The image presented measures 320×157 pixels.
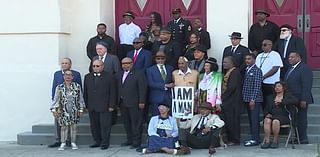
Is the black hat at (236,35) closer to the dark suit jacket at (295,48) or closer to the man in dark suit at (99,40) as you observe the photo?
the dark suit jacket at (295,48)

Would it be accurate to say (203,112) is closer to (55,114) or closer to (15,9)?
(55,114)

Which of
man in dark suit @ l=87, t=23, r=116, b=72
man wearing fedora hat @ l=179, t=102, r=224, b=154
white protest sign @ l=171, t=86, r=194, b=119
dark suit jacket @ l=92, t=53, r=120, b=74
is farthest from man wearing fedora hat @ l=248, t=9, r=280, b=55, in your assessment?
man in dark suit @ l=87, t=23, r=116, b=72

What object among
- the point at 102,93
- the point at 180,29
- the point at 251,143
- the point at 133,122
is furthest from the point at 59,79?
the point at 251,143

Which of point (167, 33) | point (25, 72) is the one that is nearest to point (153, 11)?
point (167, 33)

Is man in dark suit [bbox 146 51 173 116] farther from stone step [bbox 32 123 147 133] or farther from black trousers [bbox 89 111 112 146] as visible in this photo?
black trousers [bbox 89 111 112 146]

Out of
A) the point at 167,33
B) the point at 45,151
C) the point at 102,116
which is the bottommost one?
the point at 45,151

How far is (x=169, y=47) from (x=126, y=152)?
2304 mm

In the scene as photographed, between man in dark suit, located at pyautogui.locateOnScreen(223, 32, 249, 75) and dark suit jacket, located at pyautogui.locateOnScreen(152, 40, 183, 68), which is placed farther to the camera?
dark suit jacket, located at pyautogui.locateOnScreen(152, 40, 183, 68)

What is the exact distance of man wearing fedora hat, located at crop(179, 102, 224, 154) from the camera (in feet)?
33.9

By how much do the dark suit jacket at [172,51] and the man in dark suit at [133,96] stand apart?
69cm

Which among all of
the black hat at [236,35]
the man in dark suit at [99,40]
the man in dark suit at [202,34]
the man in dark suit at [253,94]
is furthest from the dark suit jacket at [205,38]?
the man in dark suit at [99,40]

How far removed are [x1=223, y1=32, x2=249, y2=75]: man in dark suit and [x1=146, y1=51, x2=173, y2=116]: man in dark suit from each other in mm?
1302

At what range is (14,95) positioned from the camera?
12.7 meters

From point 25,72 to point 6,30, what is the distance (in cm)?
103
